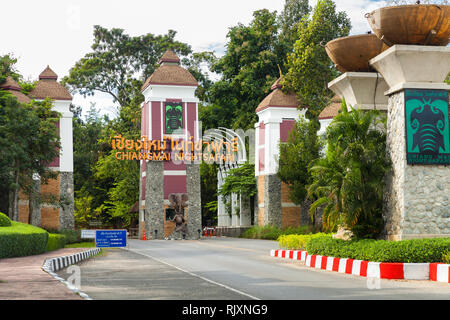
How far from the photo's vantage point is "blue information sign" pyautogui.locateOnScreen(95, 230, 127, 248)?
25766mm

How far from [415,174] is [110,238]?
1365 cm

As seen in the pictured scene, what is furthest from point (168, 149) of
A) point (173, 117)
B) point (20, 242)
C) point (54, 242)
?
point (20, 242)

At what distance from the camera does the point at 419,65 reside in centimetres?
1678

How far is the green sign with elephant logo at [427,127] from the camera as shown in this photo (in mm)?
16625

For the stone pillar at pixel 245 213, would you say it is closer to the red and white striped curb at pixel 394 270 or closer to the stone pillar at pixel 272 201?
the stone pillar at pixel 272 201

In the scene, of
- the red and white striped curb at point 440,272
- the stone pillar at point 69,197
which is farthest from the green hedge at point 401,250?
the stone pillar at point 69,197

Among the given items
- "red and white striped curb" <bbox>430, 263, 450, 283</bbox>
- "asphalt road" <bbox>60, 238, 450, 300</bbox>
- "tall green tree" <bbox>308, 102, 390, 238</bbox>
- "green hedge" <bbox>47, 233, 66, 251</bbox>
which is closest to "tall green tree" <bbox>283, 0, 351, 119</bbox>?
"green hedge" <bbox>47, 233, 66, 251</bbox>

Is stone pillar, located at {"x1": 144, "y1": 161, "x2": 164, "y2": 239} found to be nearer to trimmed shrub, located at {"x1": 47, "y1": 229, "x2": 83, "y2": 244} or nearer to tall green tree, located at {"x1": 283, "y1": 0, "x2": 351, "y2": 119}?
trimmed shrub, located at {"x1": 47, "y1": 229, "x2": 83, "y2": 244}

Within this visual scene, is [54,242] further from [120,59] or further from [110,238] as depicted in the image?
[120,59]

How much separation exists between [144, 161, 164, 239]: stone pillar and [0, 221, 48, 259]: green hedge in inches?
855

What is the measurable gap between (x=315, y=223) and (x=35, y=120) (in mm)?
18735

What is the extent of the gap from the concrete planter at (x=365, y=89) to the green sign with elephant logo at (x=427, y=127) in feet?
9.65

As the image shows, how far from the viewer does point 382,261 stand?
15055 mm
